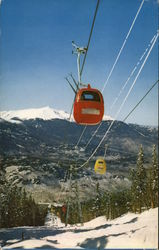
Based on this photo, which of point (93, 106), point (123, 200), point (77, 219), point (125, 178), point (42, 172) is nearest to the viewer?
point (93, 106)

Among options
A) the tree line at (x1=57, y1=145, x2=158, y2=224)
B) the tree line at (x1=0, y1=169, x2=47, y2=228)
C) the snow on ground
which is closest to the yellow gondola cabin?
the snow on ground

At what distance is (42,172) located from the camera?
406ft

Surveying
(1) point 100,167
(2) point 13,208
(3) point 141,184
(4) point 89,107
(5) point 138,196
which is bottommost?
(2) point 13,208

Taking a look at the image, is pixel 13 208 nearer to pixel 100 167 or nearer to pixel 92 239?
pixel 92 239

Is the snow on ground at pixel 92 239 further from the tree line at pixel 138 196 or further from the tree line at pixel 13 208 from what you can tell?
the tree line at pixel 138 196

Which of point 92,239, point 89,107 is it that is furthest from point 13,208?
point 89,107

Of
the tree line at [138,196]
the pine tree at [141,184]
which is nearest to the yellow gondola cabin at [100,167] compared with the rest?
the tree line at [138,196]

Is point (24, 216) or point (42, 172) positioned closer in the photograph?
point (24, 216)

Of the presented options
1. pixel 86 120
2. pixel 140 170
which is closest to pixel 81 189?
pixel 140 170

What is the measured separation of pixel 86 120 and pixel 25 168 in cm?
12398

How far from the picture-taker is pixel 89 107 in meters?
4.33

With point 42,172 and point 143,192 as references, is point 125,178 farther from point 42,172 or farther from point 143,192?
point 143,192

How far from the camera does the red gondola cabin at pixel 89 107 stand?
4328 millimetres

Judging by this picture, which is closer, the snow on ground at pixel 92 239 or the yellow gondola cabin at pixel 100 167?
the snow on ground at pixel 92 239
